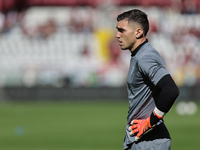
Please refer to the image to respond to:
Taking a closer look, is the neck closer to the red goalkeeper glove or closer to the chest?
the chest

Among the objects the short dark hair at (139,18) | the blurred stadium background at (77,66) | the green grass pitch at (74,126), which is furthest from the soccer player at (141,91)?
the blurred stadium background at (77,66)

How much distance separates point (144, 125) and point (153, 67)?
0.53m

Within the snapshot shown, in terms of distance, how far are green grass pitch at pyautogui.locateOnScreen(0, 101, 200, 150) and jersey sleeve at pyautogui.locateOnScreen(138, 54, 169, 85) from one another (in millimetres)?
6879

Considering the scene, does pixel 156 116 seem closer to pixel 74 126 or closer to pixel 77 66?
pixel 74 126

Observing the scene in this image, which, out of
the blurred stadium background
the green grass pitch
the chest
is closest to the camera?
the chest

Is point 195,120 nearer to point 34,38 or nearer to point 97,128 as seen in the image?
point 97,128

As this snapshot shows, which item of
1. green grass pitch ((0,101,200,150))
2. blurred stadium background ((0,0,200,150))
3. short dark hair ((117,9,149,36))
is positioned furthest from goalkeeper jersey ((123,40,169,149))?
blurred stadium background ((0,0,200,150))

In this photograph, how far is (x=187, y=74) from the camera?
22.0 m

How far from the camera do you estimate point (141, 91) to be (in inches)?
164

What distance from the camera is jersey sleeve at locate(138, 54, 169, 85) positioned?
3927mm

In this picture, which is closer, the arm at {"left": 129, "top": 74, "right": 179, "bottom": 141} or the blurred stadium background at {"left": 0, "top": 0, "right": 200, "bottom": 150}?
the arm at {"left": 129, "top": 74, "right": 179, "bottom": 141}

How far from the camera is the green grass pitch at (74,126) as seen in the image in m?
11.4

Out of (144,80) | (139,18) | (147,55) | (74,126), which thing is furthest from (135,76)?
(74,126)

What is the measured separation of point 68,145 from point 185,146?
2.79 metres
